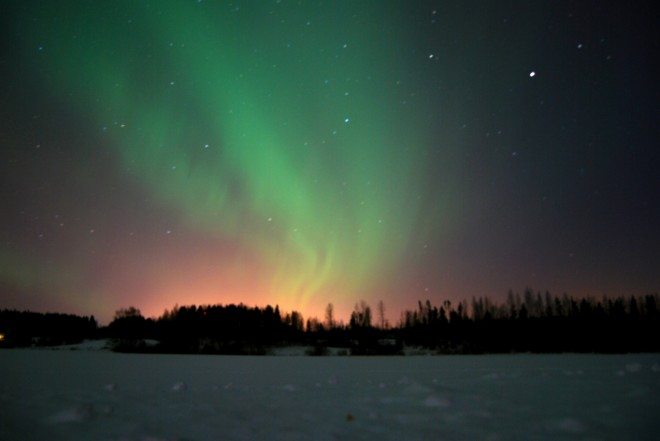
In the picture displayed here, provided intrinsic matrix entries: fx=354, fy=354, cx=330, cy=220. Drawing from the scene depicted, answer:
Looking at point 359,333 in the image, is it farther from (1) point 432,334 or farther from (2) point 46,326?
(2) point 46,326

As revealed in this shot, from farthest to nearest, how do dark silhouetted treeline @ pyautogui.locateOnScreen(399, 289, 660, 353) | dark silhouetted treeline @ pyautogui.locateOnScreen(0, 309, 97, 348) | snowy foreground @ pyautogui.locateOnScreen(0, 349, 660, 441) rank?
dark silhouetted treeline @ pyautogui.locateOnScreen(0, 309, 97, 348) < dark silhouetted treeline @ pyautogui.locateOnScreen(399, 289, 660, 353) < snowy foreground @ pyautogui.locateOnScreen(0, 349, 660, 441)

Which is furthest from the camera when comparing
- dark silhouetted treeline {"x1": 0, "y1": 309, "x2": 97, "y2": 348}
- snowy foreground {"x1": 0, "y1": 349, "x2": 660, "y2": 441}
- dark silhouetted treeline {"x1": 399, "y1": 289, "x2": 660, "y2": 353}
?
dark silhouetted treeline {"x1": 0, "y1": 309, "x2": 97, "y2": 348}

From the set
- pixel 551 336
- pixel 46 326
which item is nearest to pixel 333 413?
pixel 551 336

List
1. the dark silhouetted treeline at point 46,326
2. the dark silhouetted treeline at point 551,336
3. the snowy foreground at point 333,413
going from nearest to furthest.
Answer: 1. the snowy foreground at point 333,413
2. the dark silhouetted treeline at point 551,336
3. the dark silhouetted treeline at point 46,326

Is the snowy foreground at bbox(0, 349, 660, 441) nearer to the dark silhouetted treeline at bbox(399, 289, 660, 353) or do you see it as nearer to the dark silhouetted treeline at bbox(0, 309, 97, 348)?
the dark silhouetted treeline at bbox(399, 289, 660, 353)

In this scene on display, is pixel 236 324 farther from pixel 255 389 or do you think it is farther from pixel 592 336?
pixel 255 389

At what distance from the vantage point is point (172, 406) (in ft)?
20.2

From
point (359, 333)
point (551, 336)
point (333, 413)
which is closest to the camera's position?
point (333, 413)

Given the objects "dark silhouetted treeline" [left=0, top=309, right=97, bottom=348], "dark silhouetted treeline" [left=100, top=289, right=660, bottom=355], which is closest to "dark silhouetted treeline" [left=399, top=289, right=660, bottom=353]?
"dark silhouetted treeline" [left=100, top=289, right=660, bottom=355]

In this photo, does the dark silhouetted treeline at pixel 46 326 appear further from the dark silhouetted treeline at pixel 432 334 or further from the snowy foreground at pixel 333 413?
the snowy foreground at pixel 333 413

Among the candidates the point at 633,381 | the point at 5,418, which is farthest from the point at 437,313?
the point at 5,418

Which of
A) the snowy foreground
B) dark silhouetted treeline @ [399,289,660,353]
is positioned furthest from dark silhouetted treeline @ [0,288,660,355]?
the snowy foreground

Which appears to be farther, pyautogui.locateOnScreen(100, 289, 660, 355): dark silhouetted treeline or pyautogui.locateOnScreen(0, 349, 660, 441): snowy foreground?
pyautogui.locateOnScreen(100, 289, 660, 355): dark silhouetted treeline

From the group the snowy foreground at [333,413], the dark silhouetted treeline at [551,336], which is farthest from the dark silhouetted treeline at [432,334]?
the snowy foreground at [333,413]
